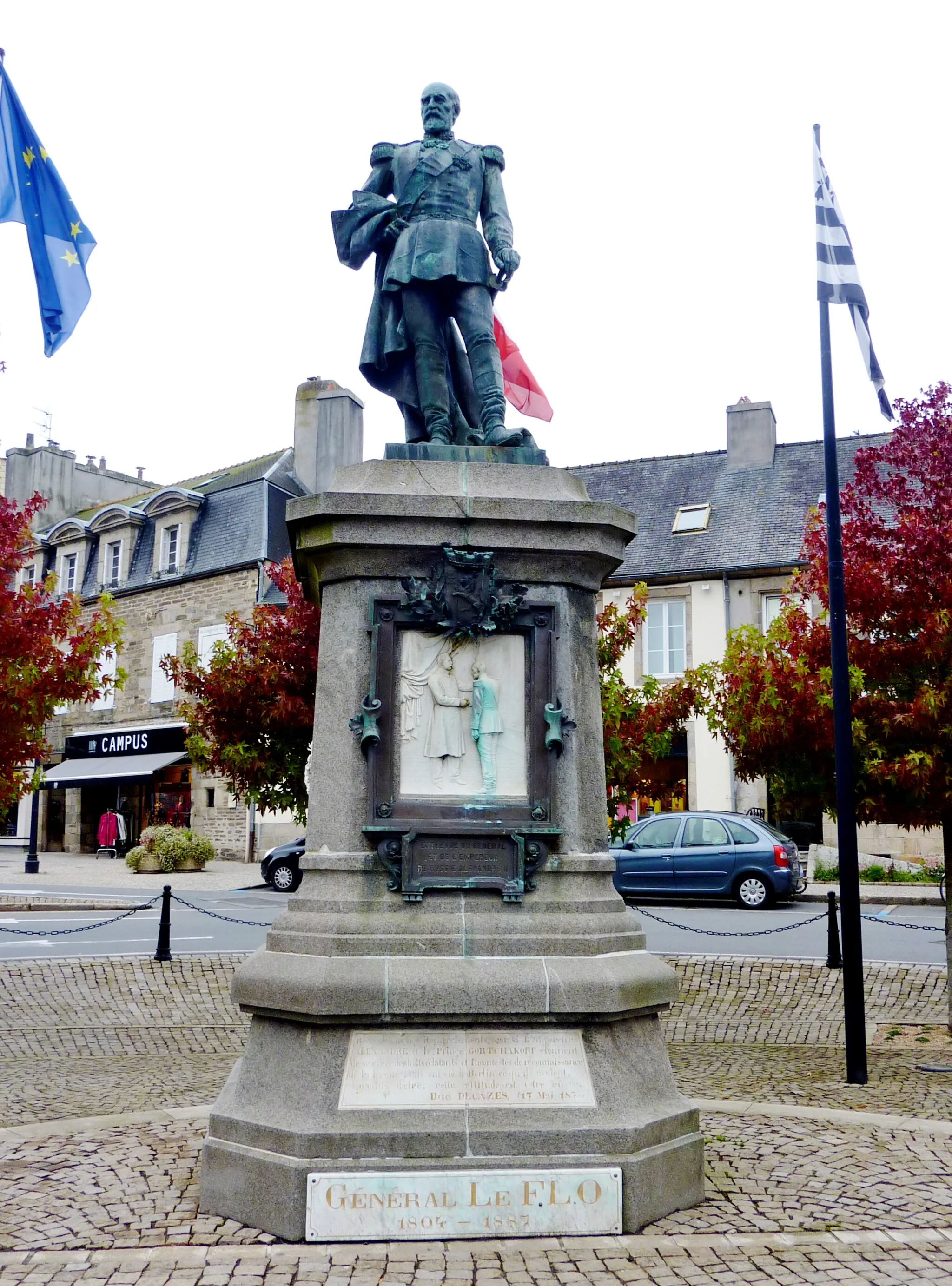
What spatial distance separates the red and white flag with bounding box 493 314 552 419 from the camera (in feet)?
29.7

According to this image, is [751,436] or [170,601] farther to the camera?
[170,601]

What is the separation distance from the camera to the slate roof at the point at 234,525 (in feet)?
105

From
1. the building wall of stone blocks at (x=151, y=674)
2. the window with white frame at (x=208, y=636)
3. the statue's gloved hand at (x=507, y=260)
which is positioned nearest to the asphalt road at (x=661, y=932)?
the statue's gloved hand at (x=507, y=260)

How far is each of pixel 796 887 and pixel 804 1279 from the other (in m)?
15.2

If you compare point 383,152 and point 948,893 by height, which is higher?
point 383,152

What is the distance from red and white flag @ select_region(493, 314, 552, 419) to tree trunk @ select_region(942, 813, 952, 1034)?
13.9 ft

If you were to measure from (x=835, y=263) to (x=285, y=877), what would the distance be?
53.7 ft

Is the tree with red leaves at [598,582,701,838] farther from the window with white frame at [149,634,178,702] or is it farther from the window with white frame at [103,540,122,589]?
the window with white frame at [103,540,122,589]

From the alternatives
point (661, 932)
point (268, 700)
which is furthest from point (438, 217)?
point (661, 932)

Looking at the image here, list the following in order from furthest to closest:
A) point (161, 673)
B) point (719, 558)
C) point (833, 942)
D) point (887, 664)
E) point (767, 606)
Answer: point (161, 673) → point (719, 558) → point (767, 606) → point (833, 942) → point (887, 664)

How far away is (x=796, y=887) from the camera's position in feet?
60.8

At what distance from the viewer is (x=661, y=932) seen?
15148mm

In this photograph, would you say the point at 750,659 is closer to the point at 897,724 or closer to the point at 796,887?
the point at 897,724

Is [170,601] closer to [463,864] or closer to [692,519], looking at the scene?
[692,519]
